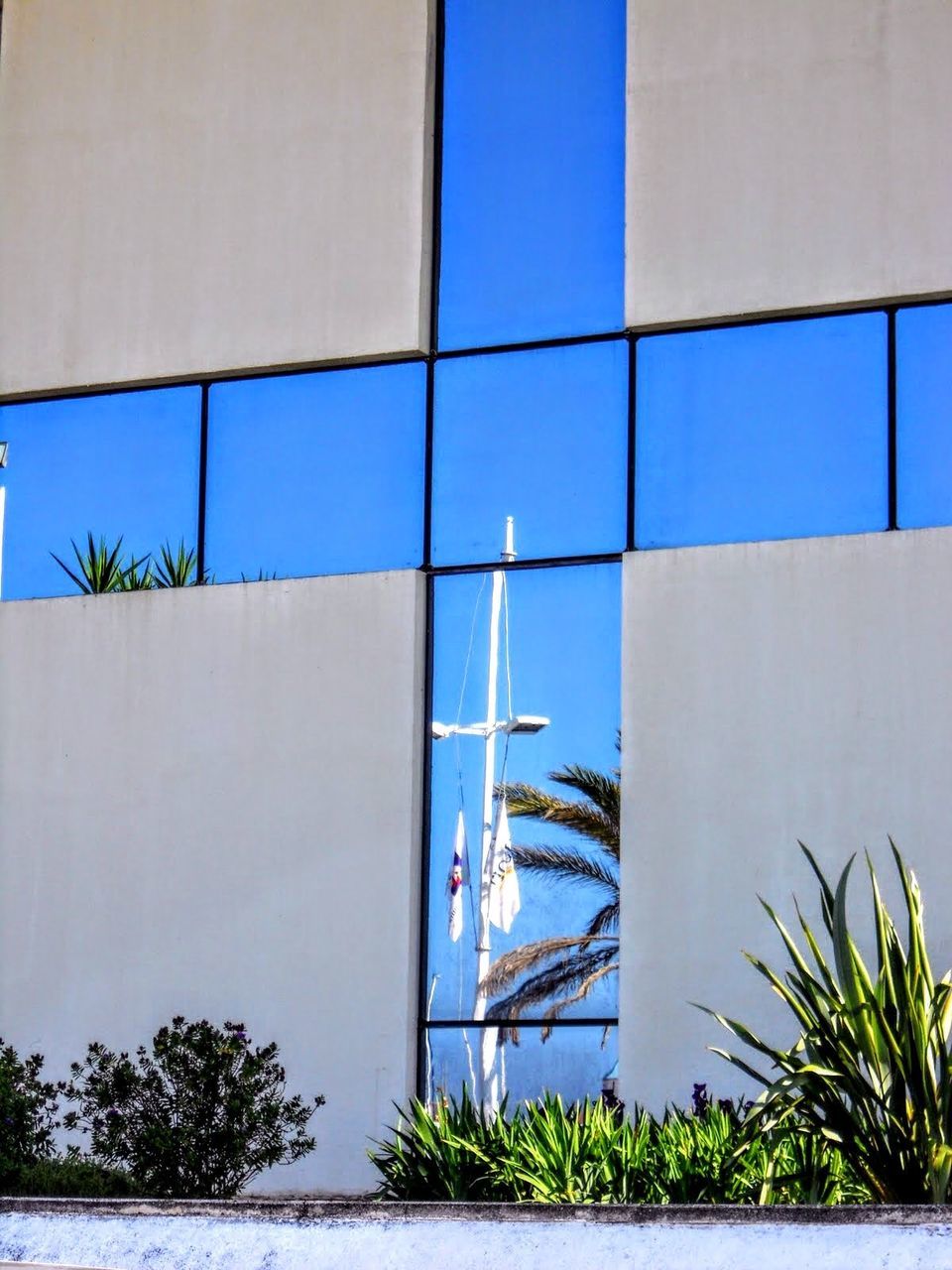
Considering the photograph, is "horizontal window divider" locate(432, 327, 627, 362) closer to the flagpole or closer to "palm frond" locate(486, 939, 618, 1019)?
the flagpole

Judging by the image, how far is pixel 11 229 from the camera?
51.6 ft

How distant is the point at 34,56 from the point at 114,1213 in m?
11.0

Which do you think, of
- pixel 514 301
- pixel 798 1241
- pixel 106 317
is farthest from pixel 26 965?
pixel 798 1241

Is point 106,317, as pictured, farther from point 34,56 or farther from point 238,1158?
point 238,1158

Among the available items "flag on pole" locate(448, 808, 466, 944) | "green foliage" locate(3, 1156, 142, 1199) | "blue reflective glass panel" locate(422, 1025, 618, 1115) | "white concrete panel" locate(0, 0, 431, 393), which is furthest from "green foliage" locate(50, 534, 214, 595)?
"green foliage" locate(3, 1156, 142, 1199)

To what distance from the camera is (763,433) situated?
44.0 feet

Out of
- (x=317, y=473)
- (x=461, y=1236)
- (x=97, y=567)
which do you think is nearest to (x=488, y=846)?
(x=317, y=473)

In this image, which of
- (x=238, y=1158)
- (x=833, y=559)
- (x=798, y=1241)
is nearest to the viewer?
(x=798, y=1241)

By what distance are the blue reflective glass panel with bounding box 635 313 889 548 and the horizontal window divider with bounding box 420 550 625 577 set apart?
25 centimetres

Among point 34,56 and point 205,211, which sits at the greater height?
point 34,56

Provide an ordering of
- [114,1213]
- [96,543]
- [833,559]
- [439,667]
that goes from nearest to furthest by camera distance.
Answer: [114,1213] < [833,559] < [439,667] < [96,543]

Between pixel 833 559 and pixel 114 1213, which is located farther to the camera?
pixel 833 559

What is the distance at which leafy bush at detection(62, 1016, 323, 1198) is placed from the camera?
11859mm

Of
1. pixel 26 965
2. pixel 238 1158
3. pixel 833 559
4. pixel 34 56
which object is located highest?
pixel 34 56
